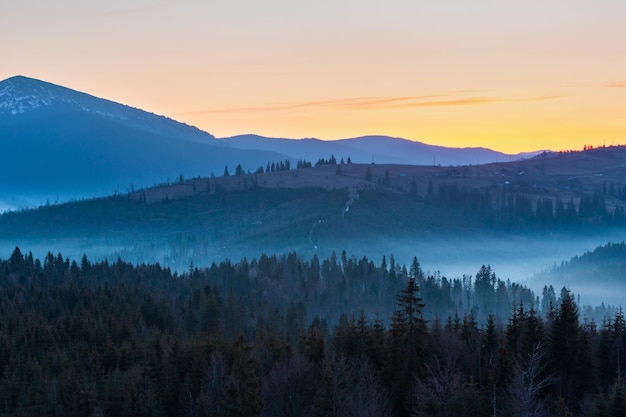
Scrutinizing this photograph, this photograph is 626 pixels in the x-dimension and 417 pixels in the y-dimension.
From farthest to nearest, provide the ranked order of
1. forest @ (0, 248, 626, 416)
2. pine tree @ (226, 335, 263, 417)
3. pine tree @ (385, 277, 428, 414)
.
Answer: pine tree @ (385, 277, 428, 414) < forest @ (0, 248, 626, 416) < pine tree @ (226, 335, 263, 417)

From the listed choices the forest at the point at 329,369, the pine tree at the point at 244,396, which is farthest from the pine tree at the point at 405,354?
the pine tree at the point at 244,396

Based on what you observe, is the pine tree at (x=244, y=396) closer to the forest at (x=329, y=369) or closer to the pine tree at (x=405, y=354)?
the forest at (x=329, y=369)

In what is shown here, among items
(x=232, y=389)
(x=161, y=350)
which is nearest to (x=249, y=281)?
(x=161, y=350)

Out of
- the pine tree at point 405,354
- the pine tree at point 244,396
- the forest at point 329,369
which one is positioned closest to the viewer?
the pine tree at point 244,396

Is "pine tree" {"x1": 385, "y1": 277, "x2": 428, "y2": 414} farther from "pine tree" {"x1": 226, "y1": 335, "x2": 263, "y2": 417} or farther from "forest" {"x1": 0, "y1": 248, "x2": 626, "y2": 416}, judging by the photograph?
"pine tree" {"x1": 226, "y1": 335, "x2": 263, "y2": 417}

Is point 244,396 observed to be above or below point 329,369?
below

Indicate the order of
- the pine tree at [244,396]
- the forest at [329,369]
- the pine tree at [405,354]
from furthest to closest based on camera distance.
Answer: the pine tree at [405,354] < the forest at [329,369] < the pine tree at [244,396]

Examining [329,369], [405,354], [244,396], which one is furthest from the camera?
[405,354]

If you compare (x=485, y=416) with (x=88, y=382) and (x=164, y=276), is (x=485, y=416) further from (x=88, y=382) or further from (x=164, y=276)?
(x=164, y=276)

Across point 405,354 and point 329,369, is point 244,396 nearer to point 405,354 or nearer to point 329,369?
point 329,369

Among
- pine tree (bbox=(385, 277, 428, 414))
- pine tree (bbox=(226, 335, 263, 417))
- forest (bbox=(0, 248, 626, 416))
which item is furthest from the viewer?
pine tree (bbox=(385, 277, 428, 414))

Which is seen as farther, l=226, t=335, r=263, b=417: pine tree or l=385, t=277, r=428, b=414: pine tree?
l=385, t=277, r=428, b=414: pine tree

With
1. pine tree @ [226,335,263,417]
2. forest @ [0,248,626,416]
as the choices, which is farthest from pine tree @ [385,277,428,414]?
pine tree @ [226,335,263,417]

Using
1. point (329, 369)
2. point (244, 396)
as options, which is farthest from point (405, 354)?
point (244, 396)
